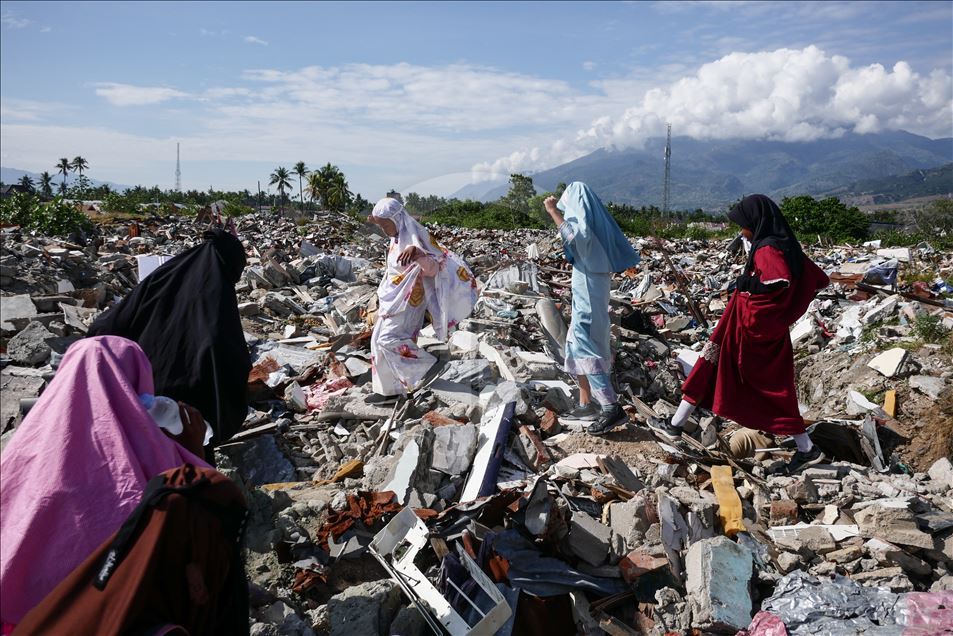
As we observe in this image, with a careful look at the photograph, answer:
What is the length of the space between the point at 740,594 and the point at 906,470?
1942mm

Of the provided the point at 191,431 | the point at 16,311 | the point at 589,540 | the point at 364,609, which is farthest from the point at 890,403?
the point at 16,311

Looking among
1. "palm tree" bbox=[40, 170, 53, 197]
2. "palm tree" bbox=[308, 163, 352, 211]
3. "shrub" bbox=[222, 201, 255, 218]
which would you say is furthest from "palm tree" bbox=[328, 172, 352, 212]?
"palm tree" bbox=[40, 170, 53, 197]

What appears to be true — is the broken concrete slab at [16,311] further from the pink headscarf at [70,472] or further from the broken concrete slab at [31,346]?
the pink headscarf at [70,472]

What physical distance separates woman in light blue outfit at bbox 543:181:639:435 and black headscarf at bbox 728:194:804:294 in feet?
2.29

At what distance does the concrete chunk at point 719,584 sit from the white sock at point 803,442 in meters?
1.21

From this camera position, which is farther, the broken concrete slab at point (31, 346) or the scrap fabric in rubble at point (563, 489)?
the broken concrete slab at point (31, 346)

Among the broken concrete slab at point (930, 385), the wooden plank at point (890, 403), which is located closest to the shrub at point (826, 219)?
the broken concrete slab at point (930, 385)

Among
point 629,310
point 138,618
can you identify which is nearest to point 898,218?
point 629,310

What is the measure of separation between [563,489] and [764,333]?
1593 millimetres

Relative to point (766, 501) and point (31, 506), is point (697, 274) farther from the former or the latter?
point (31, 506)

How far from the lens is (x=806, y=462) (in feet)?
11.9

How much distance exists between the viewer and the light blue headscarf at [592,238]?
151 inches

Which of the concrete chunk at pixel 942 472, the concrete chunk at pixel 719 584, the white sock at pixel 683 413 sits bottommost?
the concrete chunk at pixel 719 584

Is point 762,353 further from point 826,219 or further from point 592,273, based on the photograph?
point 826,219
